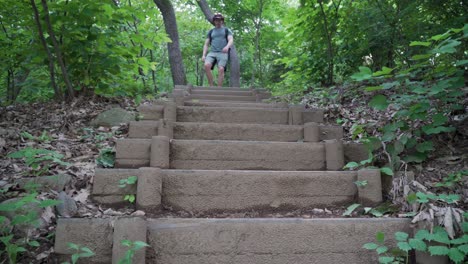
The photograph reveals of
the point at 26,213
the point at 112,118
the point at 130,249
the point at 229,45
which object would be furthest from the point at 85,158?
the point at 229,45

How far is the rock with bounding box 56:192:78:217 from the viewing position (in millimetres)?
2119

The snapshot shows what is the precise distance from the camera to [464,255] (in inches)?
68.3

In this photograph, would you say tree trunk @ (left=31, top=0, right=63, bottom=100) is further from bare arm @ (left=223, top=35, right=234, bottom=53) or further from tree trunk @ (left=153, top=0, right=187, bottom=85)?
tree trunk @ (left=153, top=0, right=187, bottom=85)

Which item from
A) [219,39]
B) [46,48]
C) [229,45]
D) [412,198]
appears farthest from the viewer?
[219,39]

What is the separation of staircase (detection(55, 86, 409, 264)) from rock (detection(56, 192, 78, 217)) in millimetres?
200

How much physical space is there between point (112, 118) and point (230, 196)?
2194 millimetres

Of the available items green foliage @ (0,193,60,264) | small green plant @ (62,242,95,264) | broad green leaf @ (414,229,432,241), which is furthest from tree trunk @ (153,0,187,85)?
broad green leaf @ (414,229,432,241)

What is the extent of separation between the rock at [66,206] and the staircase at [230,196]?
0.66ft

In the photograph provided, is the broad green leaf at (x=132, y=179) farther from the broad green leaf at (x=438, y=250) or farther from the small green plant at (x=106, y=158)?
the broad green leaf at (x=438, y=250)

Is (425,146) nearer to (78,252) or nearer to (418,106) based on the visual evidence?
(418,106)

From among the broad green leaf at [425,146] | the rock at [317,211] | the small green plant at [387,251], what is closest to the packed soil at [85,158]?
the rock at [317,211]

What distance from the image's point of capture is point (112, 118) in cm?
405

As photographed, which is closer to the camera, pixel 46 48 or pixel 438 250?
pixel 438 250

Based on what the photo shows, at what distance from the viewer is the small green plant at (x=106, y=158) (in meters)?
2.84
